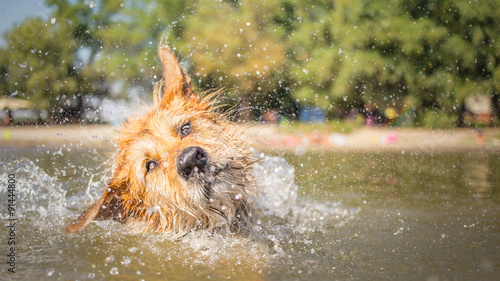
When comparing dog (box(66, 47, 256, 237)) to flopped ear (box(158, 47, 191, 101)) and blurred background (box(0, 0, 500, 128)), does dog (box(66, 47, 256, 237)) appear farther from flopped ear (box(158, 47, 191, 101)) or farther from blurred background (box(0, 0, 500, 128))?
blurred background (box(0, 0, 500, 128))

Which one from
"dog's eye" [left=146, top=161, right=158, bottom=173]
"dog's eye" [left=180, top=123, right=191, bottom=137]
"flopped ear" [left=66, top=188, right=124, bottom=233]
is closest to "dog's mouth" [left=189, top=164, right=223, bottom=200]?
"dog's eye" [left=146, top=161, right=158, bottom=173]

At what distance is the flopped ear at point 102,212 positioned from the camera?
3.72m

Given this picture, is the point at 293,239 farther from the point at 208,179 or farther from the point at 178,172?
the point at 178,172

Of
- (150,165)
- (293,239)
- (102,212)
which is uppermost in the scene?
(150,165)

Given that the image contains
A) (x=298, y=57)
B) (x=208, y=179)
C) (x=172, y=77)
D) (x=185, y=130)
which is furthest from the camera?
(x=298, y=57)

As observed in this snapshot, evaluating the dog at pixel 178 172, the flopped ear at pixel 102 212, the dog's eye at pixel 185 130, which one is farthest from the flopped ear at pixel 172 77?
the flopped ear at pixel 102 212

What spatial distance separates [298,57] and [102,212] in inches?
726

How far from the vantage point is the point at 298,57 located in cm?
2150

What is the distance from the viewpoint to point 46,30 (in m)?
18.3

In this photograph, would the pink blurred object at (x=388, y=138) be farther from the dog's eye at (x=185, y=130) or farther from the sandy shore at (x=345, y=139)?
the dog's eye at (x=185, y=130)

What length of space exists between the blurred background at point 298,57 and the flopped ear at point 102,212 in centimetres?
1458

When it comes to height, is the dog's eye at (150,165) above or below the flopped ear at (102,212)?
above

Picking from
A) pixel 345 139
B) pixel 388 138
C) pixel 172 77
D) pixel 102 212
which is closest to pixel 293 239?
pixel 102 212

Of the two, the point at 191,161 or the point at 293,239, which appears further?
the point at 293,239
